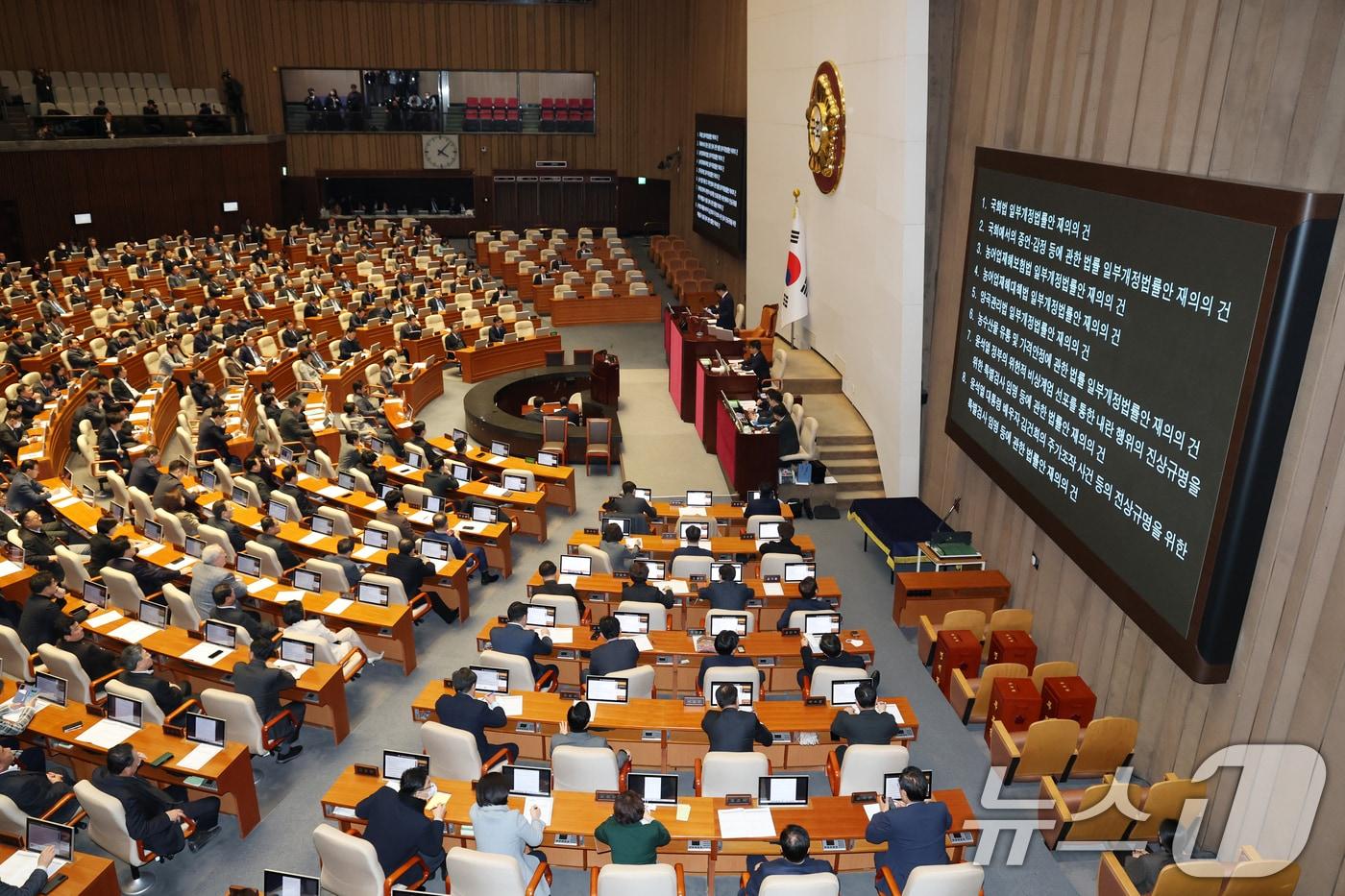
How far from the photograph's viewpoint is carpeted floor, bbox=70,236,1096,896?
7.17 m

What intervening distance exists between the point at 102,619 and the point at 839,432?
9922 millimetres

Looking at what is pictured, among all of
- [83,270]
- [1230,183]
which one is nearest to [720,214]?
[83,270]

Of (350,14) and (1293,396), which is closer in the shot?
(1293,396)

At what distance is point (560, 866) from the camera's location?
723cm

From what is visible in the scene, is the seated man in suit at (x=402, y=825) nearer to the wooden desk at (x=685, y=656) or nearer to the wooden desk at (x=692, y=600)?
the wooden desk at (x=685, y=656)

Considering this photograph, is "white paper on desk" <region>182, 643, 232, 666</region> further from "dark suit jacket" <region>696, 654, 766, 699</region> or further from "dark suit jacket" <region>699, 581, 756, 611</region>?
"dark suit jacket" <region>699, 581, 756, 611</region>

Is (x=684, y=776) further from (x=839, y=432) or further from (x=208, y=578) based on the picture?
(x=839, y=432)

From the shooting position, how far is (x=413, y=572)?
10.3 m

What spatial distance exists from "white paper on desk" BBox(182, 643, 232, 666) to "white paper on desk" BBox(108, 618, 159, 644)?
632mm

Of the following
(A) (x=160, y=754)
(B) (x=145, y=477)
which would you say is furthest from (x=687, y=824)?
(B) (x=145, y=477)

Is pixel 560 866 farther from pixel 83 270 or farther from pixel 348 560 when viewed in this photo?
pixel 83 270

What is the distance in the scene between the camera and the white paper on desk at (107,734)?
295 inches

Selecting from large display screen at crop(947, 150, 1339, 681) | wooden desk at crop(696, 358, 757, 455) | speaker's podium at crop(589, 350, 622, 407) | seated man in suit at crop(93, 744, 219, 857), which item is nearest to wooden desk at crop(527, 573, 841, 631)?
large display screen at crop(947, 150, 1339, 681)

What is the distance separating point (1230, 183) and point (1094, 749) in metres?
4.51
